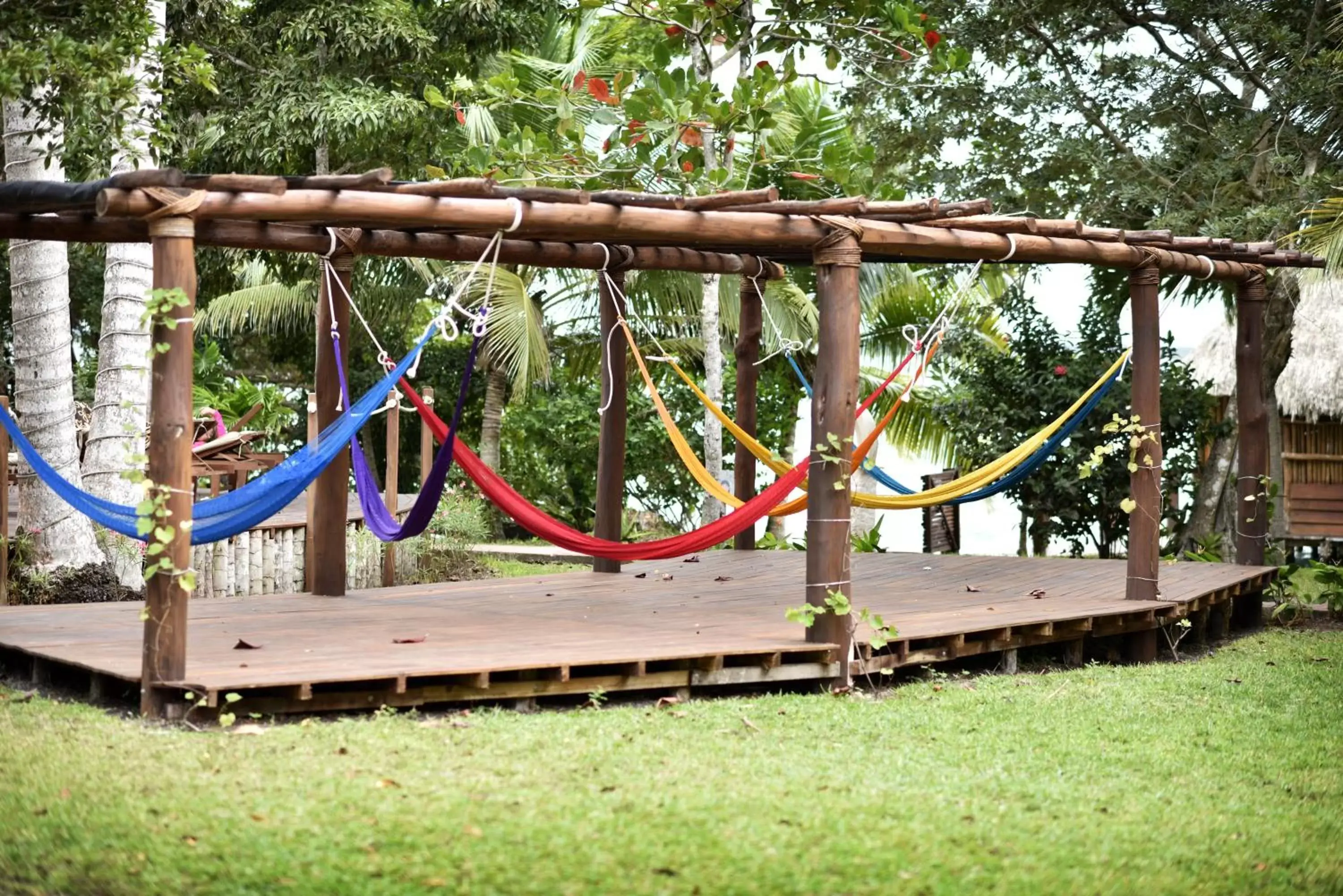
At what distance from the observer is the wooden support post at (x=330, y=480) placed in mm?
6180

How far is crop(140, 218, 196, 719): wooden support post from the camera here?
420 centimetres

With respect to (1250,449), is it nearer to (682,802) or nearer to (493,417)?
(682,802)

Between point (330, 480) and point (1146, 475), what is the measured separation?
3672 millimetres

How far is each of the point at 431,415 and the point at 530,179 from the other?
7.99 ft

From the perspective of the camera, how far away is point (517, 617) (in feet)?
19.1

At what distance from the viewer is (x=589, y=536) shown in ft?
18.7

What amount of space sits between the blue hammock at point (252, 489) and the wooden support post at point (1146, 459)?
341cm

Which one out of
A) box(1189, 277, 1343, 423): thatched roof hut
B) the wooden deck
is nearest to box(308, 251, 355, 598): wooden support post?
the wooden deck

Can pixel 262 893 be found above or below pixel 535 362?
below

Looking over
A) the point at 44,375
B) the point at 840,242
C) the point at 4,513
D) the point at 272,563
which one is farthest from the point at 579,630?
the point at 44,375

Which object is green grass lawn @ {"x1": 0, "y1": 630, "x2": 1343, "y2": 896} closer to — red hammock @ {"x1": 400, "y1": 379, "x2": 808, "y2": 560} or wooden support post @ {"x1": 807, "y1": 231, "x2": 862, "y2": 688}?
wooden support post @ {"x1": 807, "y1": 231, "x2": 862, "y2": 688}

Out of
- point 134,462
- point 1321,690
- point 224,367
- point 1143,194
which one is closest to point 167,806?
point 134,462

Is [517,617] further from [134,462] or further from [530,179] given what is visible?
[530,179]

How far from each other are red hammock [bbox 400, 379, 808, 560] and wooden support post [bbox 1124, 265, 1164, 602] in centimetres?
187
